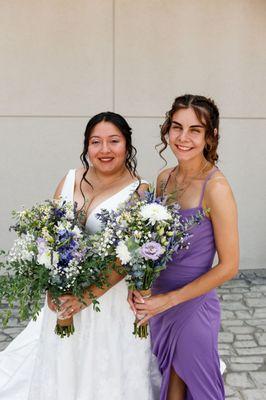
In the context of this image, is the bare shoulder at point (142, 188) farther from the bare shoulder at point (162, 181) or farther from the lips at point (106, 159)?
the lips at point (106, 159)

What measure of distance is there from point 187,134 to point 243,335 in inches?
113

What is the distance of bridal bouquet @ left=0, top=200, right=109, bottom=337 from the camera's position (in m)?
2.09

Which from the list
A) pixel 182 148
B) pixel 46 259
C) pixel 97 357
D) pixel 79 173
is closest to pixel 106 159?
pixel 79 173

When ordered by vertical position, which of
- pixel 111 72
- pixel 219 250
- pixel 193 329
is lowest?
pixel 193 329

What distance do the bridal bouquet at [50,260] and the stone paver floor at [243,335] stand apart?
1.92 meters

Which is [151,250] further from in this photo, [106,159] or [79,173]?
[79,173]

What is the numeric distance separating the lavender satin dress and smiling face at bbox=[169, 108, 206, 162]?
19.9 inches

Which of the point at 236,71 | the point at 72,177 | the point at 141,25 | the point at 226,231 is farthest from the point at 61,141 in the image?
the point at 226,231

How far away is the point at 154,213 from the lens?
6.70 ft

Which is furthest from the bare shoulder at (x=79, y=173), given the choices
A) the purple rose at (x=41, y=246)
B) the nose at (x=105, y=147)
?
the purple rose at (x=41, y=246)

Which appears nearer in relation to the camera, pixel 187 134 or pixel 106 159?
pixel 187 134

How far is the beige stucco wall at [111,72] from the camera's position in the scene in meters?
5.58

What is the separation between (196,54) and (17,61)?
2305 millimetres

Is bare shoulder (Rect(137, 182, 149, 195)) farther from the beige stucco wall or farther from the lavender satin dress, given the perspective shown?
the beige stucco wall
